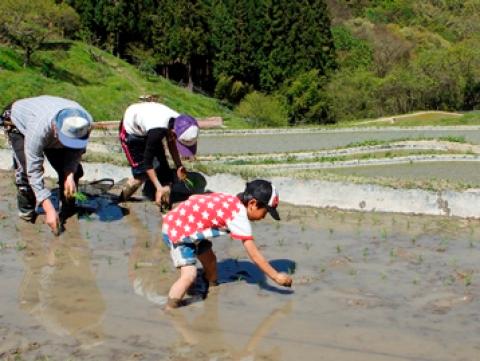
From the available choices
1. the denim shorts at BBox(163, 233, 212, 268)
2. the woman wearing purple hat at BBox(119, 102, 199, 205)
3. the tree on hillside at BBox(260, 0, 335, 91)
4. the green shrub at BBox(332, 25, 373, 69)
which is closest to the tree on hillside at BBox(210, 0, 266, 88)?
the tree on hillside at BBox(260, 0, 335, 91)

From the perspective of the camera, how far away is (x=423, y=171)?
1300 cm

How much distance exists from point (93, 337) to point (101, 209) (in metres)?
3.82

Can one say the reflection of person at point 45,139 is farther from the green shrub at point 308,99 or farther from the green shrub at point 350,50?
the green shrub at point 350,50

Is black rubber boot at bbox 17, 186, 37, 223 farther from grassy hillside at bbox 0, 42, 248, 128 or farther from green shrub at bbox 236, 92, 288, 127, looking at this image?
green shrub at bbox 236, 92, 288, 127

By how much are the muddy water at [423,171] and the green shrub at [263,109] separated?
86.3ft

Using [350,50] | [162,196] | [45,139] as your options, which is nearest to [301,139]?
[162,196]

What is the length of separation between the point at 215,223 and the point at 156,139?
2.48 m

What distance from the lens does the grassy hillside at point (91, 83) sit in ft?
102

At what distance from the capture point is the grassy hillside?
31.1 meters

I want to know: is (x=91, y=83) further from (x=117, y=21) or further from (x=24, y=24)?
(x=117, y=21)

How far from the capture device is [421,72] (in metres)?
42.6

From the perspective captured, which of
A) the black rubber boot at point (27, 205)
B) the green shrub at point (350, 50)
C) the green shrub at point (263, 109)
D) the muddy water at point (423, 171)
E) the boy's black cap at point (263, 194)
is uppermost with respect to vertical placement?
the boy's black cap at point (263, 194)

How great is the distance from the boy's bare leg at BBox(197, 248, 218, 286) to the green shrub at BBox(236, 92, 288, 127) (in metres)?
34.5

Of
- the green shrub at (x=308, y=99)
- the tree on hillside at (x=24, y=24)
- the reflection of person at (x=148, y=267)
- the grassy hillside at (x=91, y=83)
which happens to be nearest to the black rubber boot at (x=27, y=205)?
the reflection of person at (x=148, y=267)
